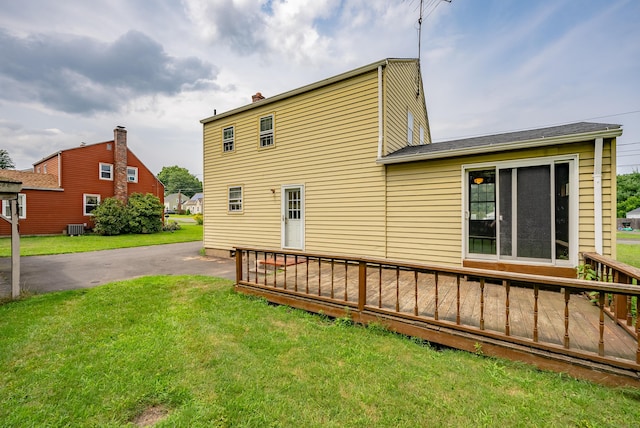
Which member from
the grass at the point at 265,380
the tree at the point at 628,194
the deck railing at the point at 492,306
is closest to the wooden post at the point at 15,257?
the grass at the point at 265,380

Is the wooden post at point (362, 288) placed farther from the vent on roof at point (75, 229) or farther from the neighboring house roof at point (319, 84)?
the vent on roof at point (75, 229)

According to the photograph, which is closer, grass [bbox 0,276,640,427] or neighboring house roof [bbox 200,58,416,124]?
grass [bbox 0,276,640,427]

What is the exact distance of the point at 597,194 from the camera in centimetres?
425

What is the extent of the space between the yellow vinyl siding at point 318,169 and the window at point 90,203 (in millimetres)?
15007

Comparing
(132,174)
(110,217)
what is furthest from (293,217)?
(132,174)

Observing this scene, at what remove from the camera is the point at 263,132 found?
356 inches

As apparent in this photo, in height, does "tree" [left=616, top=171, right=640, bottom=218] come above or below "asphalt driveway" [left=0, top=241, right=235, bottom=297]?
above

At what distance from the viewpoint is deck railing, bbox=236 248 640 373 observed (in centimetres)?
240

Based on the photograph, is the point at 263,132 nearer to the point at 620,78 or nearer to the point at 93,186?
the point at 93,186

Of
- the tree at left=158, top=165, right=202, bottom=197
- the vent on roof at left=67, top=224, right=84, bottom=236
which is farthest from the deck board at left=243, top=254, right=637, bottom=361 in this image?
the tree at left=158, top=165, right=202, bottom=197

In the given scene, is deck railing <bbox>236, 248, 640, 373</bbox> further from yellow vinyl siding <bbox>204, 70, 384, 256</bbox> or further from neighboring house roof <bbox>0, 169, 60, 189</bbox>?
neighboring house roof <bbox>0, 169, 60, 189</bbox>

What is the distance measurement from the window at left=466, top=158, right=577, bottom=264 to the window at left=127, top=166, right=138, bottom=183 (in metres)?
24.1

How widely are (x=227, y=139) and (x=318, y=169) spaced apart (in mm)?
4678

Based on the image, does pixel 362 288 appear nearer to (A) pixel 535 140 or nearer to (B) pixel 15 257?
(A) pixel 535 140
